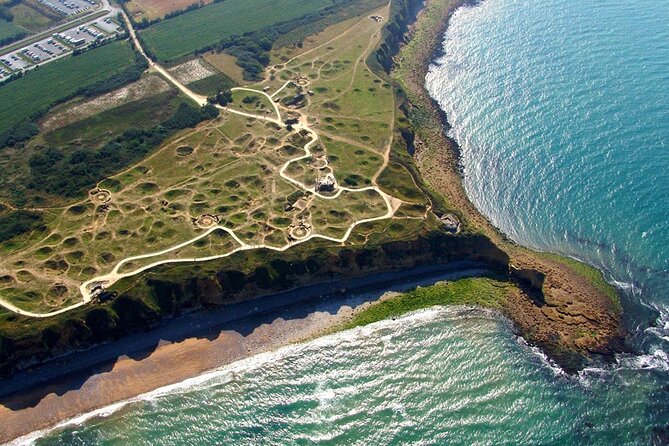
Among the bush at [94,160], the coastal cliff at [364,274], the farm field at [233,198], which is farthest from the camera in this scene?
the bush at [94,160]

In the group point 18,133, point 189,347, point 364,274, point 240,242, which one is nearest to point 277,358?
point 189,347

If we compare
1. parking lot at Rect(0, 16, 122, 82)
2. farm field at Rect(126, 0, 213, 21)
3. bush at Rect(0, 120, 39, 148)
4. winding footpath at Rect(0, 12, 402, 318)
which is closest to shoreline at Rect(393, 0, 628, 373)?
winding footpath at Rect(0, 12, 402, 318)

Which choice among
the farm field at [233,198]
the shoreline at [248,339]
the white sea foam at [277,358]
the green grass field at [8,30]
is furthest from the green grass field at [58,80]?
the white sea foam at [277,358]

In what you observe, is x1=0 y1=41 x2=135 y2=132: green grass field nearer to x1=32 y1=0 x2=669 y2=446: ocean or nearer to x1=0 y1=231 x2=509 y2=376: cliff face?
x1=0 y1=231 x2=509 y2=376: cliff face

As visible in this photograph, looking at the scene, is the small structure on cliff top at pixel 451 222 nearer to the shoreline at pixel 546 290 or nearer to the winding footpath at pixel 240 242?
the shoreline at pixel 546 290

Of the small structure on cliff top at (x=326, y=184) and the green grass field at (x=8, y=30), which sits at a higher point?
the green grass field at (x=8, y=30)

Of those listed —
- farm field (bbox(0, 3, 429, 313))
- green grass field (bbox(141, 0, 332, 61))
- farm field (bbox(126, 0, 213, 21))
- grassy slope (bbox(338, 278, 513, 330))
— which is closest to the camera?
grassy slope (bbox(338, 278, 513, 330))
